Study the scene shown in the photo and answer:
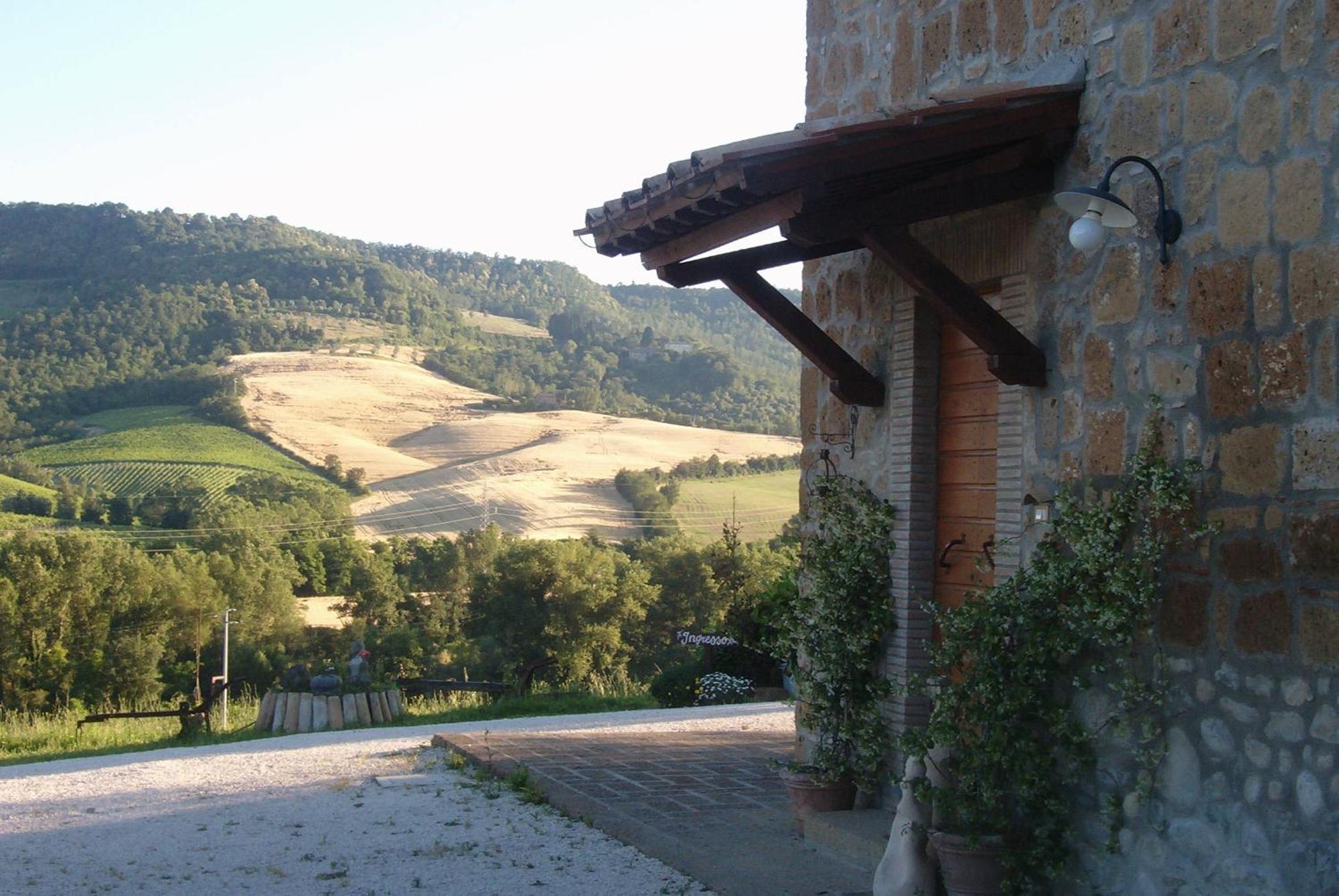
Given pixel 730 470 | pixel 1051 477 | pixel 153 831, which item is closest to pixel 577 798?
pixel 153 831

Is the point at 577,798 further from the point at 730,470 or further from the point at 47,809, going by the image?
Answer: the point at 730,470

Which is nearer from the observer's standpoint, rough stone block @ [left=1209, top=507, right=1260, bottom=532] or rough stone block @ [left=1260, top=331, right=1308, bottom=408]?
rough stone block @ [left=1260, top=331, right=1308, bottom=408]

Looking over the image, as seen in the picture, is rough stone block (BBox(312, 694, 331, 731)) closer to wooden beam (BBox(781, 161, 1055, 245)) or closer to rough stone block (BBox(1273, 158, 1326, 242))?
wooden beam (BBox(781, 161, 1055, 245))

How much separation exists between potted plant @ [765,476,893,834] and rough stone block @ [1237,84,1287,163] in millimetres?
A: 2259

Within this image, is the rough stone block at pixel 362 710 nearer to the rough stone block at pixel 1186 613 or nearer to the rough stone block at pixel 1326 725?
the rough stone block at pixel 1186 613

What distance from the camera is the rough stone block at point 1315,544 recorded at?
339 centimetres

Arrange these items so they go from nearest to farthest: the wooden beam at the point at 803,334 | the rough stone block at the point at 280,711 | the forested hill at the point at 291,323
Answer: the wooden beam at the point at 803,334
the rough stone block at the point at 280,711
the forested hill at the point at 291,323

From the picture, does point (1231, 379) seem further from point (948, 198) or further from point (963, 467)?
point (963, 467)

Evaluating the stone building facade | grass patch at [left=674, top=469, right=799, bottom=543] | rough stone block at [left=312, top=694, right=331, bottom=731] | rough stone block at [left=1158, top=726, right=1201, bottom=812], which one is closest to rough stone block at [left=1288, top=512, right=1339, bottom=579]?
the stone building facade

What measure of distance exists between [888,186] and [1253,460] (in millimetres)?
1599

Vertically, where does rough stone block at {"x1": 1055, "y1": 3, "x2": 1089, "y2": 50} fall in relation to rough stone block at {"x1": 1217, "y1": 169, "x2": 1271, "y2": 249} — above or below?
above

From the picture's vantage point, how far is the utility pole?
15578 mm

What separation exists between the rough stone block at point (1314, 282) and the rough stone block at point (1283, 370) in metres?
0.07

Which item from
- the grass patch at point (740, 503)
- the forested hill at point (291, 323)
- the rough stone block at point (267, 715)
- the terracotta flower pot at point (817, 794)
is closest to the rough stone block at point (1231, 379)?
the terracotta flower pot at point (817, 794)
